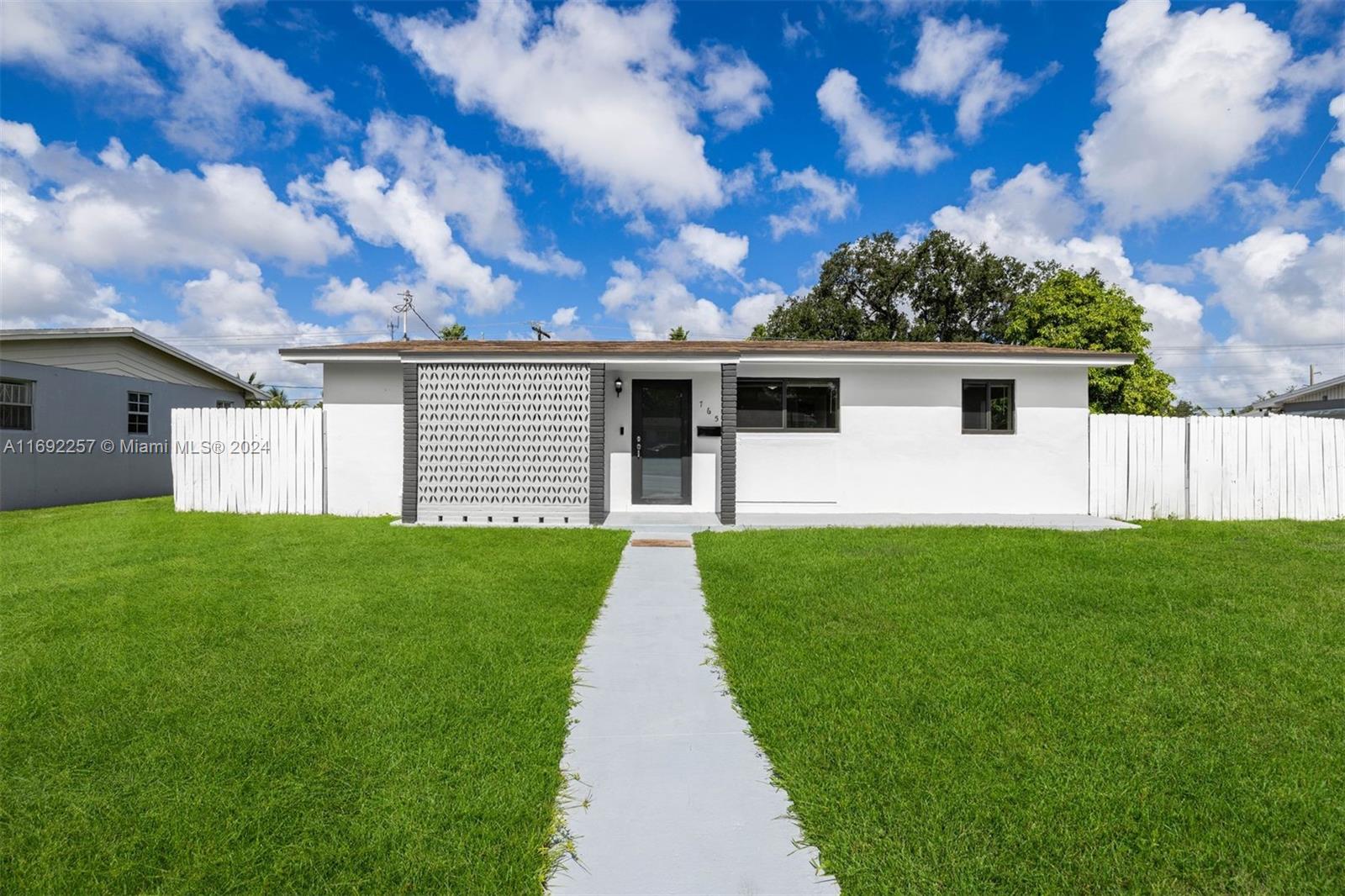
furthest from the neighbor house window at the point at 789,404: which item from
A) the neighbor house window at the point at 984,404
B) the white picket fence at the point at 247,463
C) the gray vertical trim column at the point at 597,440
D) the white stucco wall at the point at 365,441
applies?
the white picket fence at the point at 247,463

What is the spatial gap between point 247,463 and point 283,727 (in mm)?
9407

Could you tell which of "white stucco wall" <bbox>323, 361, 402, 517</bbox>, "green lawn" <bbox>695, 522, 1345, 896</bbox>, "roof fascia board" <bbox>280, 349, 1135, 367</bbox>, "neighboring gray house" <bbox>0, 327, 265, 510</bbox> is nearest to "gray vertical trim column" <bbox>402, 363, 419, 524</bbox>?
"roof fascia board" <bbox>280, 349, 1135, 367</bbox>

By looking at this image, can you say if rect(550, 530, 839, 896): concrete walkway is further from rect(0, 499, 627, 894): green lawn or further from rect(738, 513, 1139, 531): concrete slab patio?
rect(738, 513, 1139, 531): concrete slab patio

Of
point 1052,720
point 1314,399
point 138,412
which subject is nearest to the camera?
point 1052,720

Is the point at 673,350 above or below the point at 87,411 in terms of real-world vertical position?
above

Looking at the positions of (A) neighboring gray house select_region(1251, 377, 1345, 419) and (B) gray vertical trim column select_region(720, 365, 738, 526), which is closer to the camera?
(B) gray vertical trim column select_region(720, 365, 738, 526)

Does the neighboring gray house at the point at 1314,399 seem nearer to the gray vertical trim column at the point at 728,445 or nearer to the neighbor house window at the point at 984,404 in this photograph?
the neighbor house window at the point at 984,404

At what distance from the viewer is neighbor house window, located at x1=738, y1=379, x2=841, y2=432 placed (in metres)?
10.3

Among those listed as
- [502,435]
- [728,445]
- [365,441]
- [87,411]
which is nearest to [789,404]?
[728,445]

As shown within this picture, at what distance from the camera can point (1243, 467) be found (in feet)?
31.8

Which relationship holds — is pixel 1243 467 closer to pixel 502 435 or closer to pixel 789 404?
pixel 789 404

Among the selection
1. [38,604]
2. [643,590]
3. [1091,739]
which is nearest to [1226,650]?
[1091,739]

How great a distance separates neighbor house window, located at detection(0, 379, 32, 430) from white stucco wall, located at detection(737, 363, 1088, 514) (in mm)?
14689

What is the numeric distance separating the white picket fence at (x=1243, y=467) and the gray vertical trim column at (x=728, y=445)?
6280mm
